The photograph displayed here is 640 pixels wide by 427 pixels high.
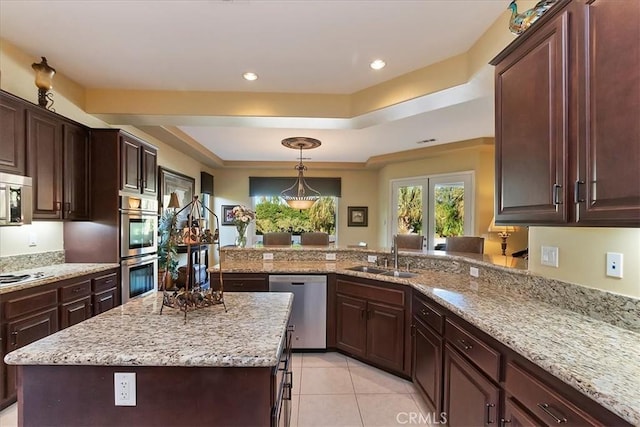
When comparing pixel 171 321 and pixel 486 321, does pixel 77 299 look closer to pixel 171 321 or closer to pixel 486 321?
pixel 171 321

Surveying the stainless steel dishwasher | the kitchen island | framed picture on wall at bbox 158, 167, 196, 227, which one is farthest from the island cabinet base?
framed picture on wall at bbox 158, 167, 196, 227

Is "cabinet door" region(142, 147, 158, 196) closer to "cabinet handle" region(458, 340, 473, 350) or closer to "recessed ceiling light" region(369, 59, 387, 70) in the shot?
"recessed ceiling light" region(369, 59, 387, 70)

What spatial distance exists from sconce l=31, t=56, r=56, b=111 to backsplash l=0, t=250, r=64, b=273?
53.5 inches

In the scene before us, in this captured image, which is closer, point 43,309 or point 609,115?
point 609,115

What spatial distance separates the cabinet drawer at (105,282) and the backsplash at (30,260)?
537 millimetres

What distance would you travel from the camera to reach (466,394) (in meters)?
1.77

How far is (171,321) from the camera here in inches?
60.2

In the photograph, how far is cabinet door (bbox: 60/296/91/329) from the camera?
2.67m

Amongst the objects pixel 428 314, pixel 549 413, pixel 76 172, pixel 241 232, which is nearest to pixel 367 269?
pixel 428 314

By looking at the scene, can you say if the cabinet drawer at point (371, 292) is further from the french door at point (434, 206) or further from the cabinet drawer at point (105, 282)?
the french door at point (434, 206)

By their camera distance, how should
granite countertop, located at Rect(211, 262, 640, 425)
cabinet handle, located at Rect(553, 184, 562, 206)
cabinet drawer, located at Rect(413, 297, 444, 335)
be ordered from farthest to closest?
1. cabinet drawer, located at Rect(413, 297, 444, 335)
2. cabinet handle, located at Rect(553, 184, 562, 206)
3. granite countertop, located at Rect(211, 262, 640, 425)

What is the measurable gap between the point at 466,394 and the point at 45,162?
12.2ft

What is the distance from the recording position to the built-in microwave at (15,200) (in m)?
2.34

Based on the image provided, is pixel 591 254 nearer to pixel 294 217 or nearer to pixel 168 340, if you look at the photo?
pixel 168 340
